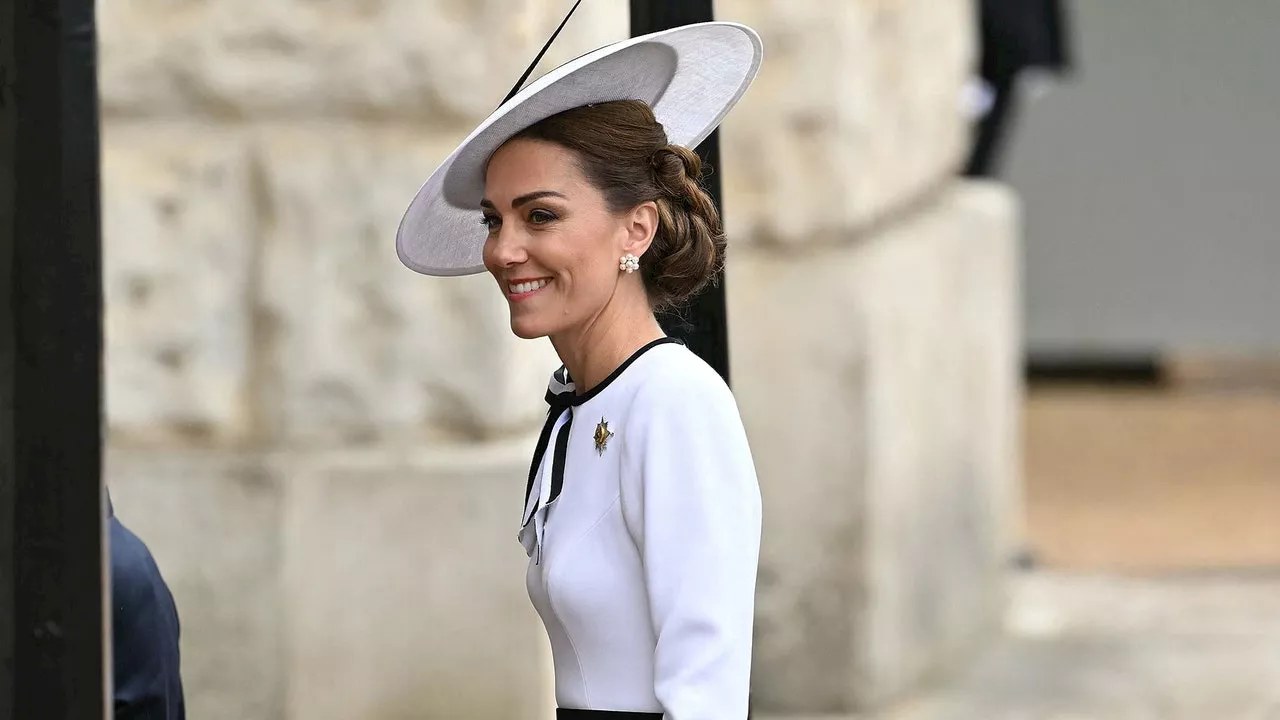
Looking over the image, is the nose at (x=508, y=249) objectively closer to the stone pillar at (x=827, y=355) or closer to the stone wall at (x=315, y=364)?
the stone wall at (x=315, y=364)

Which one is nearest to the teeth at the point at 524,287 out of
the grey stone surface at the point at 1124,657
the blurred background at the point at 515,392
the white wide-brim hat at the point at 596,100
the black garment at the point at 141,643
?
the white wide-brim hat at the point at 596,100

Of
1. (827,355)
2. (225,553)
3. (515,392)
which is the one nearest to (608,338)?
(515,392)

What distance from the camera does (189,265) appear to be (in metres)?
3.19

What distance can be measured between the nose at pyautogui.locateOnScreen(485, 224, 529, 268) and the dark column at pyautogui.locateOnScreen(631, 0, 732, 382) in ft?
0.73

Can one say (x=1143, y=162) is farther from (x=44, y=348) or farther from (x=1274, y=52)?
(x=44, y=348)

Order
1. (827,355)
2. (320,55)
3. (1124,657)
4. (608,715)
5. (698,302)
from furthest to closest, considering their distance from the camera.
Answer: (1124,657) → (827,355) → (320,55) → (698,302) → (608,715)

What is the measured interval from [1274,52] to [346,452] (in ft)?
24.2

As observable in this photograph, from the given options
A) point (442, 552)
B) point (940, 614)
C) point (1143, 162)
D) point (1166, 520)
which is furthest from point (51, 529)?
point (1143, 162)

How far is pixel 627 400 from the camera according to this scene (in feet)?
5.30

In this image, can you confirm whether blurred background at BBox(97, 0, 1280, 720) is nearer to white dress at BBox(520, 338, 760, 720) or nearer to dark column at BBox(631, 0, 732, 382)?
dark column at BBox(631, 0, 732, 382)

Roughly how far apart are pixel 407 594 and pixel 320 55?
862mm

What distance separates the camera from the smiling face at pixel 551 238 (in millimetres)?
1617

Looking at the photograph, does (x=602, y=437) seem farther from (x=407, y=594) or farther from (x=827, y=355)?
(x=827, y=355)

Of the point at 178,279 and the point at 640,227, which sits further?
the point at 178,279
